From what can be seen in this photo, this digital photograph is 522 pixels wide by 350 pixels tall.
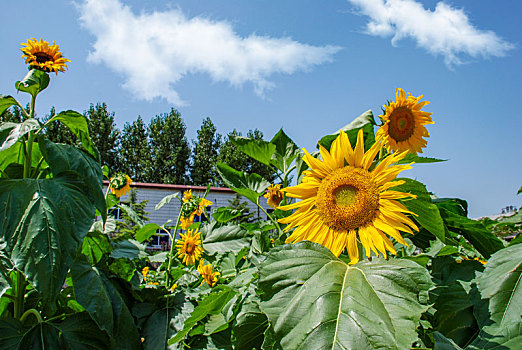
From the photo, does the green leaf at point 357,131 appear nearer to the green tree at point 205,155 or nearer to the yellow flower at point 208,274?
the yellow flower at point 208,274

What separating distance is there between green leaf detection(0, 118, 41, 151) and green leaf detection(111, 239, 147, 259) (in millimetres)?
592

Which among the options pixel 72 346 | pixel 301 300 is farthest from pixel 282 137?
pixel 72 346

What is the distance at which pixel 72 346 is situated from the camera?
1.37m

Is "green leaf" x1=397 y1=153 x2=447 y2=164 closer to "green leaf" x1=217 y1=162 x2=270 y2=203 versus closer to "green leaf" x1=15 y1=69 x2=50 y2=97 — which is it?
"green leaf" x1=217 y1=162 x2=270 y2=203

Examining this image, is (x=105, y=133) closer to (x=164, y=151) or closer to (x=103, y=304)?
(x=164, y=151)

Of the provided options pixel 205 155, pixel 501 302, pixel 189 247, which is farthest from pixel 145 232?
pixel 205 155

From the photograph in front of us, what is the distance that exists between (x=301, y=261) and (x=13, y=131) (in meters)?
1.29

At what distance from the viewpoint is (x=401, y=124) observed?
46.9 inches

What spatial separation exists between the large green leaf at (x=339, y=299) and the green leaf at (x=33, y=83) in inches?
61.5

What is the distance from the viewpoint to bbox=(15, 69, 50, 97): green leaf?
179 cm

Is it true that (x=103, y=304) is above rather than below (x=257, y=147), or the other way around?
below

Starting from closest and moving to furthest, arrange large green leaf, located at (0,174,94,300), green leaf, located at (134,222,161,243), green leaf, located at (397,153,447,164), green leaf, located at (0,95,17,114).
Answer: green leaf, located at (397,153,447,164)
large green leaf, located at (0,174,94,300)
green leaf, located at (0,95,17,114)
green leaf, located at (134,222,161,243)

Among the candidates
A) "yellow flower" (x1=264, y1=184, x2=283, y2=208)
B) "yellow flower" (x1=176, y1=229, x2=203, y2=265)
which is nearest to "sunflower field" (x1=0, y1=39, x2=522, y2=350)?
"yellow flower" (x1=264, y1=184, x2=283, y2=208)

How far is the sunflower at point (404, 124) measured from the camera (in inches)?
45.5
